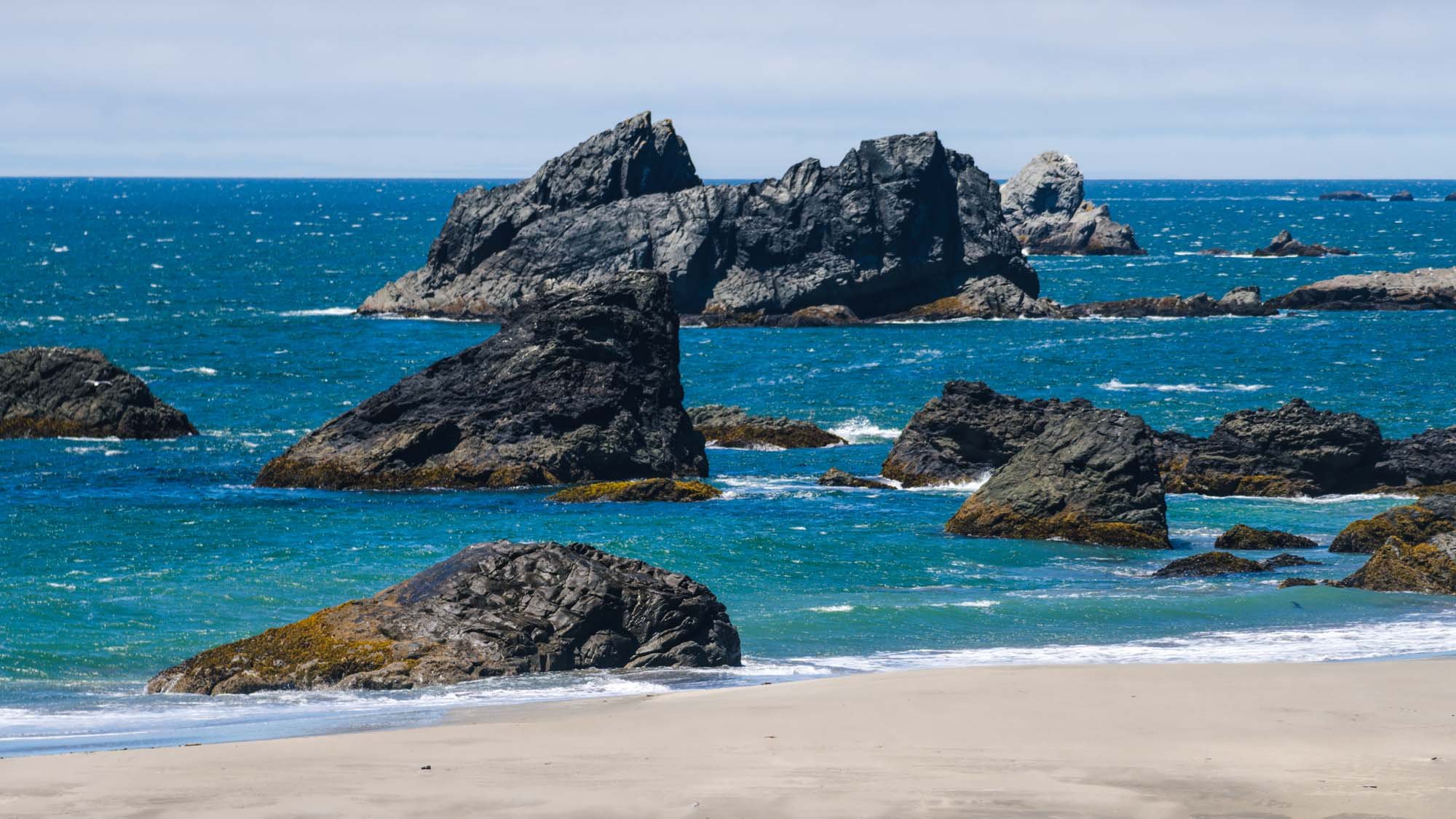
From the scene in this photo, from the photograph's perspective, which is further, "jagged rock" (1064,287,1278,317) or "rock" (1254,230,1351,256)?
"rock" (1254,230,1351,256)

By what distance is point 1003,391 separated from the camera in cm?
6825

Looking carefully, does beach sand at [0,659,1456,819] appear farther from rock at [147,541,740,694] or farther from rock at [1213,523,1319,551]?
rock at [1213,523,1319,551]

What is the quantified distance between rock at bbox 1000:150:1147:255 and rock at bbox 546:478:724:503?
126 m

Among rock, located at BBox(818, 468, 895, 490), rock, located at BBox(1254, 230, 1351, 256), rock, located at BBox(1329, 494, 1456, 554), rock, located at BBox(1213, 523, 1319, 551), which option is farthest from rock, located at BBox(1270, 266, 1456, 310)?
rock, located at BBox(1329, 494, 1456, 554)

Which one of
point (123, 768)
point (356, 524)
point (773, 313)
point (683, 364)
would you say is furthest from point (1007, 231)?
point (123, 768)

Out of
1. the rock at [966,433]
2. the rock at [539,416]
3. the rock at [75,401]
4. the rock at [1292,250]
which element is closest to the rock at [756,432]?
the rock at [539,416]

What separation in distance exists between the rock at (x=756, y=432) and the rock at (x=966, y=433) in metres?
6.94

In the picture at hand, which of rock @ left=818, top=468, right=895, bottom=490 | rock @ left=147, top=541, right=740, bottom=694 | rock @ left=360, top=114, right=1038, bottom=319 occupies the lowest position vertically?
rock @ left=818, top=468, right=895, bottom=490

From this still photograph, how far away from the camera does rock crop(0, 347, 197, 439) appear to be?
2020 inches

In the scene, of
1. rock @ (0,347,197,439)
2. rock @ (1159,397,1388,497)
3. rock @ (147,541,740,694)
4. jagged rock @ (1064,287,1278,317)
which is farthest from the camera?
jagged rock @ (1064,287,1278,317)

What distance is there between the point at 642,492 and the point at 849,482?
567 centimetres

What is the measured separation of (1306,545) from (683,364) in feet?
152

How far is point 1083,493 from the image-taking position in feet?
115

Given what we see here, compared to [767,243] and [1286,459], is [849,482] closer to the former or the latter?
[1286,459]
